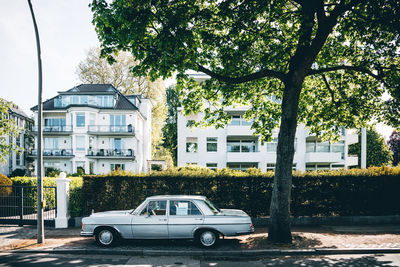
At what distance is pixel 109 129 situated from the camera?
35500 millimetres

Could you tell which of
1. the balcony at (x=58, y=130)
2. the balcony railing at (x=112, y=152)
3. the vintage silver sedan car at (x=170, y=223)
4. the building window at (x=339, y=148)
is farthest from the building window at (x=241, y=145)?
the vintage silver sedan car at (x=170, y=223)

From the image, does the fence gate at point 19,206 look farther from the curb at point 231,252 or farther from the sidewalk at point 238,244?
the curb at point 231,252

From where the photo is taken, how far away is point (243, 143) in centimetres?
→ 3106

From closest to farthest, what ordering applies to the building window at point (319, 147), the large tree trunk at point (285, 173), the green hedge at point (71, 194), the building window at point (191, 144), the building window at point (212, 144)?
the large tree trunk at point (285, 173)
the green hedge at point (71, 194)
the building window at point (191, 144)
the building window at point (212, 144)
the building window at point (319, 147)

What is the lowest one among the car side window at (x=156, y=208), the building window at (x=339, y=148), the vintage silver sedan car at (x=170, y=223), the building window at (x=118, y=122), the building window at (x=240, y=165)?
the building window at (x=240, y=165)

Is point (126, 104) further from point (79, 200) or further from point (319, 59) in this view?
point (319, 59)

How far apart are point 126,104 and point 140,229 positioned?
29.4m

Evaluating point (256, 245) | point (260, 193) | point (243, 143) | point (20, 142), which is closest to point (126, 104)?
point (243, 143)

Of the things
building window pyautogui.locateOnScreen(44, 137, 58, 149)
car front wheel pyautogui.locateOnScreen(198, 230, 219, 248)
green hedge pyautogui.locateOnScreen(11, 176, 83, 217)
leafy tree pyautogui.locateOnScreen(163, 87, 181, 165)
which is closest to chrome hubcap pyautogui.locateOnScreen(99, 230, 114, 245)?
car front wheel pyautogui.locateOnScreen(198, 230, 219, 248)

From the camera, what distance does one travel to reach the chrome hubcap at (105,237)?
27.7ft

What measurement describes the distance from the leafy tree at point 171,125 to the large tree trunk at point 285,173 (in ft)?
136

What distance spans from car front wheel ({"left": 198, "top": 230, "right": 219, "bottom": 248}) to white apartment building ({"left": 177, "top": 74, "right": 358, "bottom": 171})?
831 inches

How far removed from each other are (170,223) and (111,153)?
97.7 feet

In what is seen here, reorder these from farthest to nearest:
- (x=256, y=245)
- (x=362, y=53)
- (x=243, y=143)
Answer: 1. (x=243, y=143)
2. (x=362, y=53)
3. (x=256, y=245)
